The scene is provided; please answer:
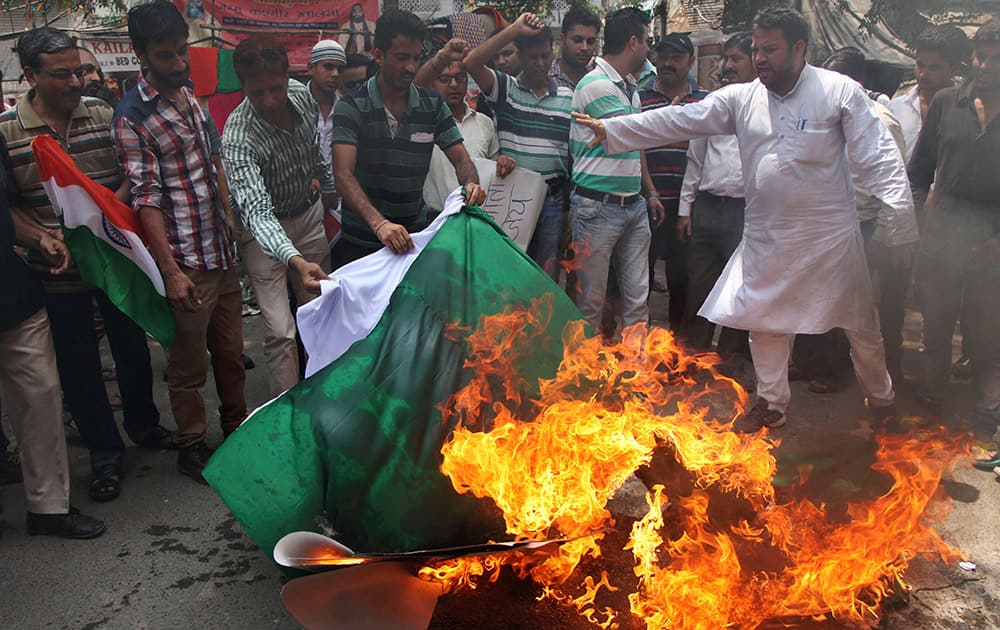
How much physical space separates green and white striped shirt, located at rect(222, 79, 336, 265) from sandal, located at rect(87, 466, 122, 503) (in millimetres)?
1499

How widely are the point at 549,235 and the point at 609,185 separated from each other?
0.63 metres

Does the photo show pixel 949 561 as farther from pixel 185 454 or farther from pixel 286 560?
pixel 185 454

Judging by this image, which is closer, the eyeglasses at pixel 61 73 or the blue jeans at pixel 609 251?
the eyeglasses at pixel 61 73

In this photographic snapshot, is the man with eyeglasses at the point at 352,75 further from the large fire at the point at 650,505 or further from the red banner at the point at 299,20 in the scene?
the red banner at the point at 299,20

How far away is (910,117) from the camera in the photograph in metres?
5.58

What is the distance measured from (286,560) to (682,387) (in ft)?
11.9

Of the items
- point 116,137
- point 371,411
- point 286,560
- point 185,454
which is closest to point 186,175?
point 116,137

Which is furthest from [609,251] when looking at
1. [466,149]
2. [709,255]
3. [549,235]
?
[466,149]

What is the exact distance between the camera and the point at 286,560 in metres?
2.39

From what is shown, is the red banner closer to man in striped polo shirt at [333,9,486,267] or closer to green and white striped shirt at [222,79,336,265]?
green and white striped shirt at [222,79,336,265]

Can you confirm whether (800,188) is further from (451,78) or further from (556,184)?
(451,78)

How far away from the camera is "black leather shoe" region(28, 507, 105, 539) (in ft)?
11.9

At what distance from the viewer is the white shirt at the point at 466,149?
514 cm

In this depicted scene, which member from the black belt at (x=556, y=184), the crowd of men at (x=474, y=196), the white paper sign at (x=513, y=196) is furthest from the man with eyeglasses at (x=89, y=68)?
the black belt at (x=556, y=184)
